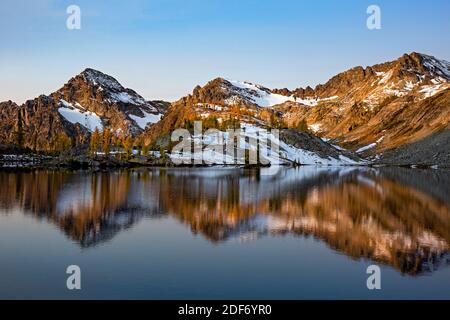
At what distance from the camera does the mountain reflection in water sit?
38.8 m

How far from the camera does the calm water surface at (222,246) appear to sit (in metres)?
26.6

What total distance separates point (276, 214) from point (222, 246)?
1851 centimetres

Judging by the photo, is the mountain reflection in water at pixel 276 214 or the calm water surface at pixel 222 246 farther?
the mountain reflection in water at pixel 276 214

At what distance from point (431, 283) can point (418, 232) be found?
17.3 metres

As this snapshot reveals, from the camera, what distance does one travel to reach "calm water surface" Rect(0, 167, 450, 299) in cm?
2658

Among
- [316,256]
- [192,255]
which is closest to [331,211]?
[316,256]

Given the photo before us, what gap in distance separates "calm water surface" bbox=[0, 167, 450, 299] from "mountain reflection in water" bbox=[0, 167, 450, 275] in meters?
0.14

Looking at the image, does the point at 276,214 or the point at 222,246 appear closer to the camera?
the point at 222,246

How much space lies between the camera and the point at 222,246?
1502 inches

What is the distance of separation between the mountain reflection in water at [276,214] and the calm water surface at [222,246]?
14 centimetres

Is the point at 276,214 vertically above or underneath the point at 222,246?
above

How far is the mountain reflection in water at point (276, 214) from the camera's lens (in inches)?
1526

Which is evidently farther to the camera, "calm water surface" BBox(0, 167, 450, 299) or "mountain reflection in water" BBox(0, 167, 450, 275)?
"mountain reflection in water" BBox(0, 167, 450, 275)
